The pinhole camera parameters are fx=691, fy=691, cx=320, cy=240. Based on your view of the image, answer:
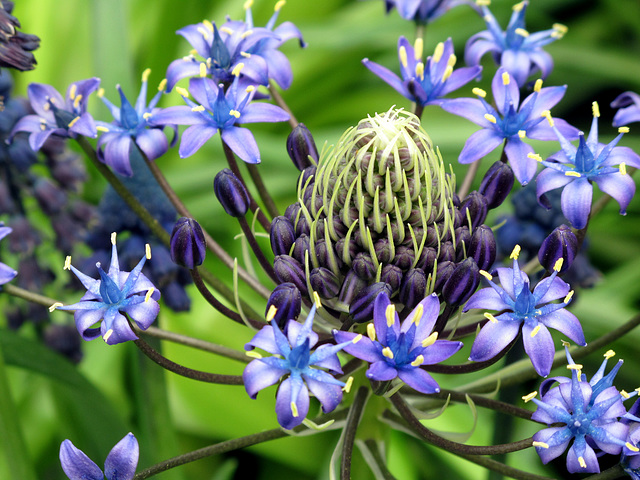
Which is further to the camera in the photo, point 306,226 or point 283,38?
point 283,38

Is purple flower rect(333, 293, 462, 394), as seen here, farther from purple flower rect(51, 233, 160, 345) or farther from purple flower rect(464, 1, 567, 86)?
purple flower rect(464, 1, 567, 86)

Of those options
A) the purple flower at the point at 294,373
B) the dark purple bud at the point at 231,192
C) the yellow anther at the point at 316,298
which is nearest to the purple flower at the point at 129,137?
the dark purple bud at the point at 231,192

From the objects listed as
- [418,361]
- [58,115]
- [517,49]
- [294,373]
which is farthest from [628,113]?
[58,115]

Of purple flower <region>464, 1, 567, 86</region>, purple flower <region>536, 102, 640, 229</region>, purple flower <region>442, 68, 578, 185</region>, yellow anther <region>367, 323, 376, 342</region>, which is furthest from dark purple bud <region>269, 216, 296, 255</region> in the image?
purple flower <region>464, 1, 567, 86</region>

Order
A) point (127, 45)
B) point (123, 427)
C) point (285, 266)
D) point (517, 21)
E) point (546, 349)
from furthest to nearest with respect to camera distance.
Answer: point (127, 45) < point (123, 427) < point (517, 21) < point (285, 266) < point (546, 349)

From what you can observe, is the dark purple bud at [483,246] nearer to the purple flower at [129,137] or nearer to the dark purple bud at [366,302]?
the dark purple bud at [366,302]

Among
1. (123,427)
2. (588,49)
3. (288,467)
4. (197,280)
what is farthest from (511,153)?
(588,49)

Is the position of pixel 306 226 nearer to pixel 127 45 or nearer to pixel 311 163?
pixel 311 163
